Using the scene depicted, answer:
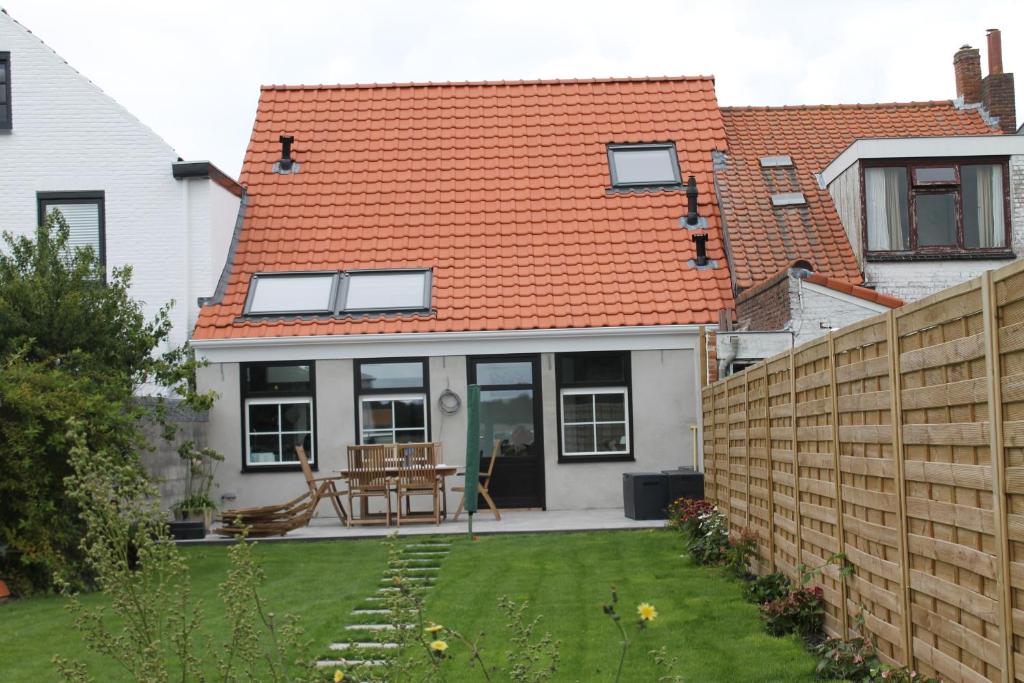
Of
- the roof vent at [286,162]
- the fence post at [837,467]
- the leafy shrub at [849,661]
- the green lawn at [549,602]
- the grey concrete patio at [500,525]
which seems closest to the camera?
the leafy shrub at [849,661]

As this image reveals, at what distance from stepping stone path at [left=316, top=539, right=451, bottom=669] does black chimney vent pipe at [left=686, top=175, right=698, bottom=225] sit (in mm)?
7756

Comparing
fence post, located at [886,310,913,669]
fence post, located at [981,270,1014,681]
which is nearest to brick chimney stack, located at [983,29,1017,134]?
fence post, located at [886,310,913,669]

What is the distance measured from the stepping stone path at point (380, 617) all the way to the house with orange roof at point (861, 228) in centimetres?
490

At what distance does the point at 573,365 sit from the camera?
1775 centimetres

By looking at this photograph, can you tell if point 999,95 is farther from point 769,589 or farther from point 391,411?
point 769,589

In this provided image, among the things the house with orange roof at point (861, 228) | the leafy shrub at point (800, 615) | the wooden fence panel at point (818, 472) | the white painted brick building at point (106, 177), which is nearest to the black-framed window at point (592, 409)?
the house with orange roof at point (861, 228)

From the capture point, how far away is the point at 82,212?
1889 cm

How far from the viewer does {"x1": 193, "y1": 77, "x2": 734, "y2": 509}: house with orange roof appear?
17.6m

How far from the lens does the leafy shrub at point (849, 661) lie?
6207 mm

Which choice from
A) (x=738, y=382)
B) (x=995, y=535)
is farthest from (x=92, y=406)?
(x=995, y=535)

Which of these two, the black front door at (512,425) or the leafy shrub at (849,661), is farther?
the black front door at (512,425)

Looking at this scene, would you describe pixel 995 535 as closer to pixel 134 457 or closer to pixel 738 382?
pixel 738 382

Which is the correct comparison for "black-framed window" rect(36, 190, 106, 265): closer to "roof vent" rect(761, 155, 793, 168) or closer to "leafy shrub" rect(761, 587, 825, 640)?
"roof vent" rect(761, 155, 793, 168)

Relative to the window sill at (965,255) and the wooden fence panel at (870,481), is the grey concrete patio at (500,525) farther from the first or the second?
the wooden fence panel at (870,481)
